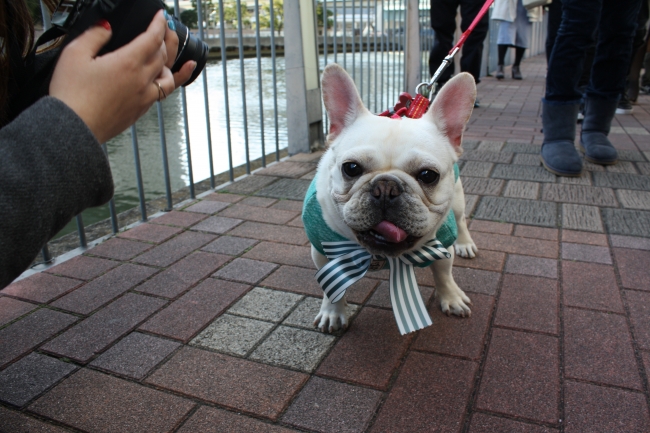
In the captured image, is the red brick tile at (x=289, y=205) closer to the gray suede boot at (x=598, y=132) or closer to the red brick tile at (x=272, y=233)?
the red brick tile at (x=272, y=233)

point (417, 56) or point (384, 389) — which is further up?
point (417, 56)

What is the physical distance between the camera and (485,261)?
271cm

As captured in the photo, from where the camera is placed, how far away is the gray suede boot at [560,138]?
159 inches

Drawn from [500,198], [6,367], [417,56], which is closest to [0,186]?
[6,367]

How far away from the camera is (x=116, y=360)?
190 centimetres

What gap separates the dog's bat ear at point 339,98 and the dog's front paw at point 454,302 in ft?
2.72

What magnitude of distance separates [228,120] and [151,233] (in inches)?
50.9

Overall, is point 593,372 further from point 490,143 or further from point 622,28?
point 490,143

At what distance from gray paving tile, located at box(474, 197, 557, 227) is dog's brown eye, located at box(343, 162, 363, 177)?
176cm

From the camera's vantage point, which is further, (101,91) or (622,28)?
(622,28)

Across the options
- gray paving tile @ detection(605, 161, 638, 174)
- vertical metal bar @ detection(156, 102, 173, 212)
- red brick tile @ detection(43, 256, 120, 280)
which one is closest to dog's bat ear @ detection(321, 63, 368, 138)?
red brick tile @ detection(43, 256, 120, 280)

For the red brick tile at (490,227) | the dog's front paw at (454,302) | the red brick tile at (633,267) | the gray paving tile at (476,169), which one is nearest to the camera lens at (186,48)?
the dog's front paw at (454,302)

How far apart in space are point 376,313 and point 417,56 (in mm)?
6297

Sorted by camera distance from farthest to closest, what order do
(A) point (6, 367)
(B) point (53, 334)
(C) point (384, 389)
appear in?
(B) point (53, 334), (A) point (6, 367), (C) point (384, 389)
